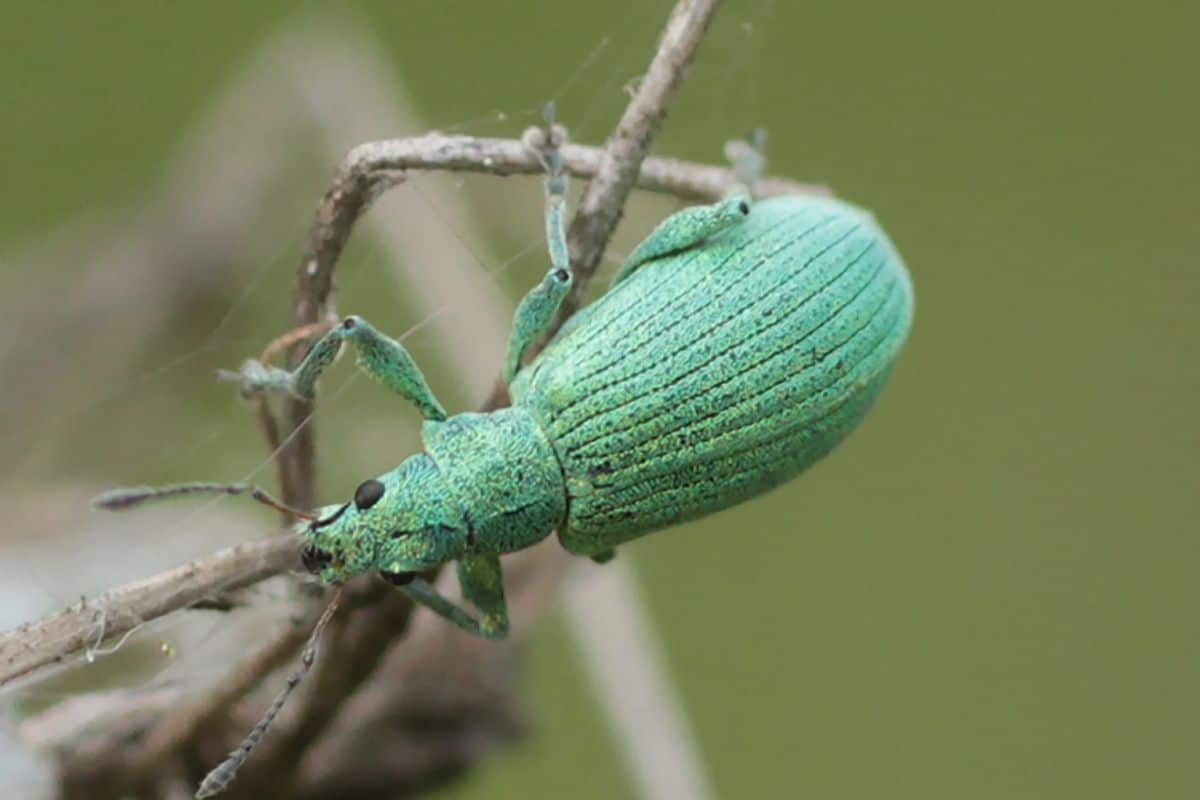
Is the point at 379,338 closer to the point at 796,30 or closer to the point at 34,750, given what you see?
the point at 34,750

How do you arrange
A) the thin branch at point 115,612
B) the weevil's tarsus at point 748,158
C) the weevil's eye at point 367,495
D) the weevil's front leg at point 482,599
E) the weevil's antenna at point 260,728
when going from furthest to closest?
the weevil's tarsus at point 748,158, the weevil's front leg at point 482,599, the weevil's eye at point 367,495, the weevil's antenna at point 260,728, the thin branch at point 115,612

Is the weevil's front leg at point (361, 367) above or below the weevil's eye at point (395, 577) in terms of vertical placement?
above

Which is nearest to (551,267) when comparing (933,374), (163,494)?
(163,494)

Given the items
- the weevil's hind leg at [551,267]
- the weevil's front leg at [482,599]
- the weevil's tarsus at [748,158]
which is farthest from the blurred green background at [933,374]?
the weevil's hind leg at [551,267]

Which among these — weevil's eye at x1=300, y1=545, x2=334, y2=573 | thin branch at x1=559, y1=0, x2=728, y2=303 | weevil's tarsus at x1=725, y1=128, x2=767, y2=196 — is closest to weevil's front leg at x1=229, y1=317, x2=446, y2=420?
weevil's eye at x1=300, y1=545, x2=334, y2=573

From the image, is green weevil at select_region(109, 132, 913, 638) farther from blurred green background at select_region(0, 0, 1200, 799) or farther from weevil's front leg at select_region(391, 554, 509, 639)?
blurred green background at select_region(0, 0, 1200, 799)

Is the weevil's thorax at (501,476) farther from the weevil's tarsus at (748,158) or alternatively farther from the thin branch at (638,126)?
the weevil's tarsus at (748,158)
